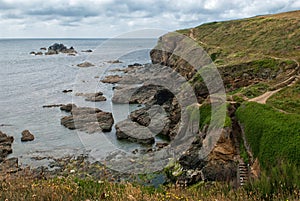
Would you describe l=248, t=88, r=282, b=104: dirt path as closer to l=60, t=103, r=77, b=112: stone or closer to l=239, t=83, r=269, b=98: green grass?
l=239, t=83, r=269, b=98: green grass

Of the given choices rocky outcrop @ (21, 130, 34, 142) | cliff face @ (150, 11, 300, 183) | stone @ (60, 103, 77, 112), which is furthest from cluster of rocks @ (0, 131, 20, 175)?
cliff face @ (150, 11, 300, 183)

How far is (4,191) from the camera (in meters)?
8.42

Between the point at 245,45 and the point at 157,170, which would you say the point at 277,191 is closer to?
the point at 157,170

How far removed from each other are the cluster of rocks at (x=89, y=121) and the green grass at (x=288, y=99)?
66.9 feet

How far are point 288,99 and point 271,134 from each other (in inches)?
265

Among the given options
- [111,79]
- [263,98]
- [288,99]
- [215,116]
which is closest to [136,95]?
[111,79]

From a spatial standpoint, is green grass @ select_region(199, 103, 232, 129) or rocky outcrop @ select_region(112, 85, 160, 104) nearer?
green grass @ select_region(199, 103, 232, 129)

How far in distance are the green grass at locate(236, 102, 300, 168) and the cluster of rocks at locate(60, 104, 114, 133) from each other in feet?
66.8

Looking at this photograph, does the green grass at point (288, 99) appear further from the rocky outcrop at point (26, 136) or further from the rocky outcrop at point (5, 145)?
the rocky outcrop at point (26, 136)

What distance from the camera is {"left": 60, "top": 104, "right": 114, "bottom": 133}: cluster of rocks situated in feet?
135

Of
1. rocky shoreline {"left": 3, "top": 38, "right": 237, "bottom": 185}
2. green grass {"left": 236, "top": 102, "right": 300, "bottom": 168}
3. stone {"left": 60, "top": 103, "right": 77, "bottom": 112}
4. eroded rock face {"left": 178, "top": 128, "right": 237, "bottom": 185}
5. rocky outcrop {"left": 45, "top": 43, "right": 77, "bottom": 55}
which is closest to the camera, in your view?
green grass {"left": 236, "top": 102, "right": 300, "bottom": 168}

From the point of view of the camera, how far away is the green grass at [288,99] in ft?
79.9

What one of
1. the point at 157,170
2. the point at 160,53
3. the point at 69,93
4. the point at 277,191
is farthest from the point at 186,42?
the point at 277,191

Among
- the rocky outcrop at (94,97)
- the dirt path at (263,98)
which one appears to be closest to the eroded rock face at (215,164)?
the dirt path at (263,98)
